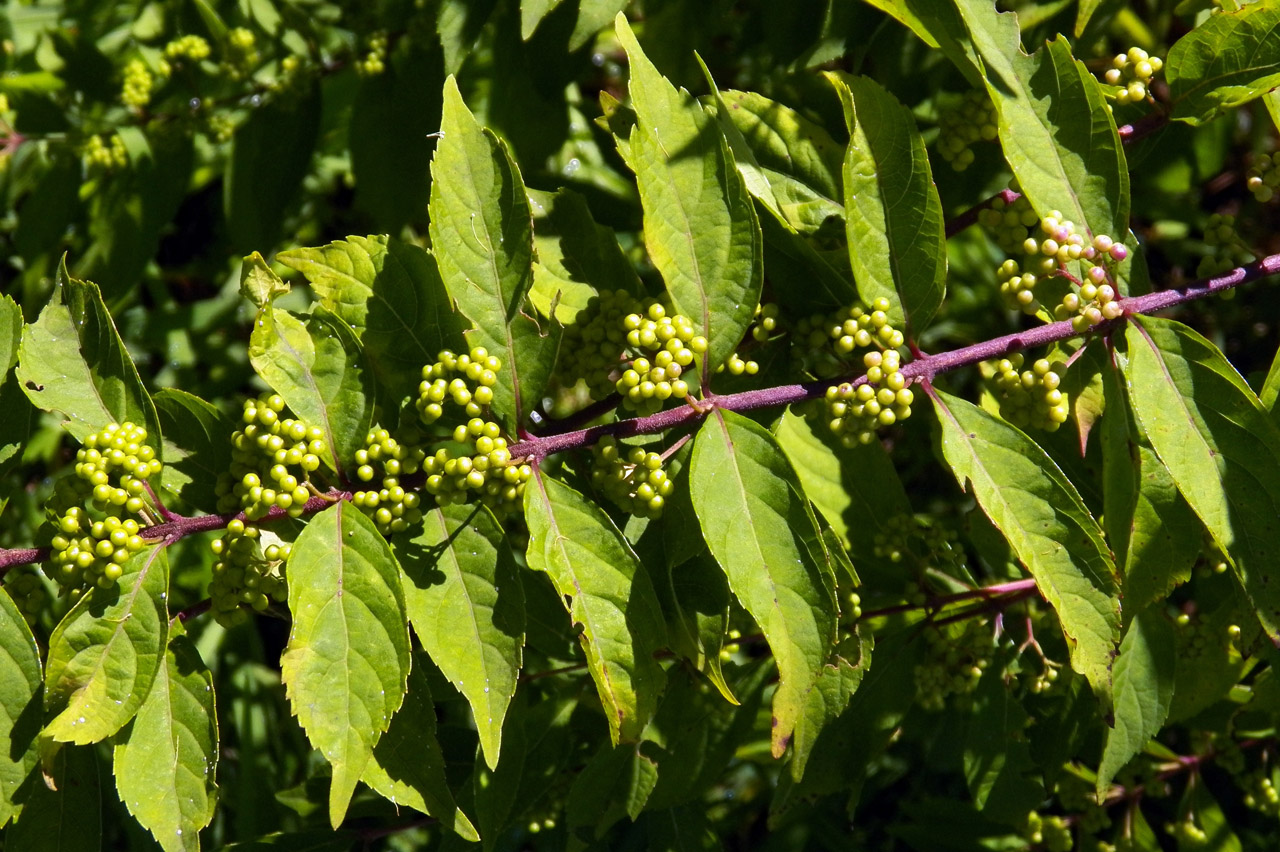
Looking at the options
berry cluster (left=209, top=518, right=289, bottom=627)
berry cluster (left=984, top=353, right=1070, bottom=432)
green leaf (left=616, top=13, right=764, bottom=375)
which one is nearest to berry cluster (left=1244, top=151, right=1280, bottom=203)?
berry cluster (left=984, top=353, right=1070, bottom=432)

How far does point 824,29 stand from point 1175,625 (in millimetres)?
1913

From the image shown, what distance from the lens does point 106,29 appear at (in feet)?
14.9

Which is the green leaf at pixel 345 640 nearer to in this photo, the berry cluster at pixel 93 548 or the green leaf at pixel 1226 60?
the berry cluster at pixel 93 548

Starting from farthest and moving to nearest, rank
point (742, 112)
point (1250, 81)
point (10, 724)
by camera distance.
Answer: point (742, 112) → point (1250, 81) → point (10, 724)

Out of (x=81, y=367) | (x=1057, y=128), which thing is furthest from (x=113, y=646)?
(x=1057, y=128)

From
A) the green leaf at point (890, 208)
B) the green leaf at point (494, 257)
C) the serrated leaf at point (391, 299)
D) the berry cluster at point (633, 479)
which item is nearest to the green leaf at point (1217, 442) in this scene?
the green leaf at point (890, 208)

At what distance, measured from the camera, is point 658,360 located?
6.75 ft

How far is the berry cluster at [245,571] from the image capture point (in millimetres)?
2066

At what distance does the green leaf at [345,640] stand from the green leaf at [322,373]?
7.4 inches

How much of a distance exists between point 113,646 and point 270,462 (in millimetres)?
464

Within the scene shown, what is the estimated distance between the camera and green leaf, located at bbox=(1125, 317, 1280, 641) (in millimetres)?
2059

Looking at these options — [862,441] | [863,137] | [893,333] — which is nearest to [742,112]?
[863,137]

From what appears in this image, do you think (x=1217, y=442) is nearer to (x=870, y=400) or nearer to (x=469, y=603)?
(x=870, y=400)

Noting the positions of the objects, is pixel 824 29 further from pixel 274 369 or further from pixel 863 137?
pixel 274 369
